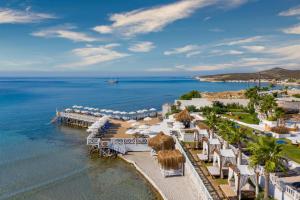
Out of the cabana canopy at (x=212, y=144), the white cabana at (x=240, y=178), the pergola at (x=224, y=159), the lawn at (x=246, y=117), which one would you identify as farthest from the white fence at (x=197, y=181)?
the lawn at (x=246, y=117)

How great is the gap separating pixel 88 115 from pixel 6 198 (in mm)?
31875

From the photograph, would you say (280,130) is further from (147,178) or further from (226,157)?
(147,178)

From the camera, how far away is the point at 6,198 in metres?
23.1

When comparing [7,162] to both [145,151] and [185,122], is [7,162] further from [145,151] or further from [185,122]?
[185,122]

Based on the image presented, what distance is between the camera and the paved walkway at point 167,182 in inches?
860

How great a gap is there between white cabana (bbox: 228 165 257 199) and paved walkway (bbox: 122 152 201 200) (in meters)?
2.88

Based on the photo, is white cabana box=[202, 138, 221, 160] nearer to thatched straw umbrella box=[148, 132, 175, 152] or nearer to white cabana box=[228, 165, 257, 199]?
thatched straw umbrella box=[148, 132, 175, 152]

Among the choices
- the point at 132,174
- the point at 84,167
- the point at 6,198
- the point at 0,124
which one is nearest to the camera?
the point at 6,198

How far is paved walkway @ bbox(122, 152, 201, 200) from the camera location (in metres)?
21.8

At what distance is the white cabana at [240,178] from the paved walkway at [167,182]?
2876mm

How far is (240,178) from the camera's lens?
19.0 m

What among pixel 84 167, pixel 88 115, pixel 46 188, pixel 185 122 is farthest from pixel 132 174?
pixel 88 115

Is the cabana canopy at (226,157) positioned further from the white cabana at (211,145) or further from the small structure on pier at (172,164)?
the small structure on pier at (172,164)

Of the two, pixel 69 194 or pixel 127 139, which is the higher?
pixel 127 139
